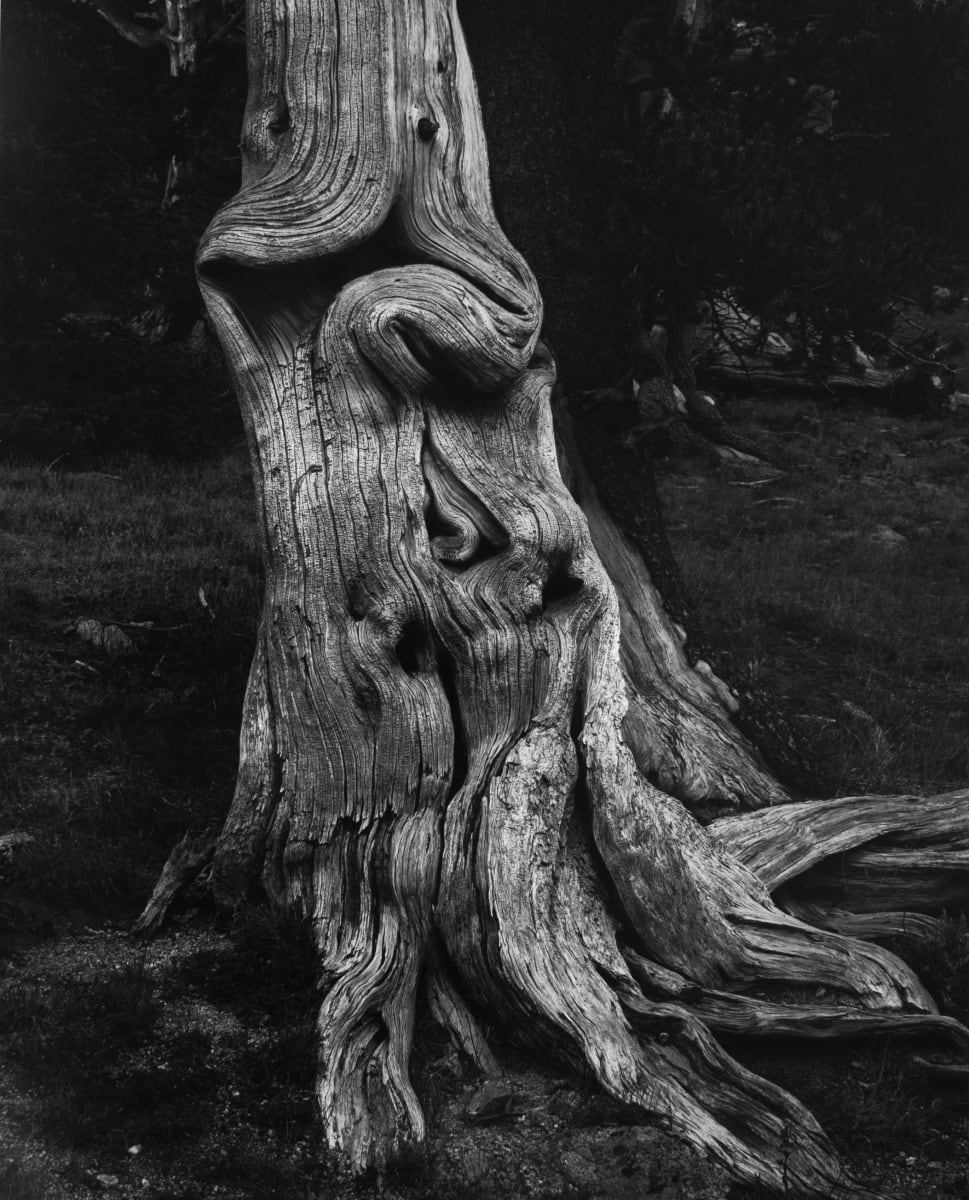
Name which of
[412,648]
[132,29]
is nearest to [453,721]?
[412,648]

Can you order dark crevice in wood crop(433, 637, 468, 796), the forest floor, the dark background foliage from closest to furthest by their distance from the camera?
the forest floor → dark crevice in wood crop(433, 637, 468, 796) → the dark background foliage

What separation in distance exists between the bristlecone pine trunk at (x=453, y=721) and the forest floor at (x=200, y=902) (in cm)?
18

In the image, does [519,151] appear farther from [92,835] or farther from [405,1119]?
[405,1119]

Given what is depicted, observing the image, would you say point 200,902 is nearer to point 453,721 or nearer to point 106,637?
point 453,721

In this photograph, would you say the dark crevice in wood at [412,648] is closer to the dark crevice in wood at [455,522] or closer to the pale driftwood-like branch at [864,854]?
the dark crevice in wood at [455,522]

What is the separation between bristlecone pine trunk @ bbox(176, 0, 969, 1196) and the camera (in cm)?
427

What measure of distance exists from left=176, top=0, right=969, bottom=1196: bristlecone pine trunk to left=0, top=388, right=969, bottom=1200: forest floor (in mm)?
176

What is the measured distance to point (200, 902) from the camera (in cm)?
505

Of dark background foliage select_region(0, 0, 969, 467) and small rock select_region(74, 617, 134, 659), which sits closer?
small rock select_region(74, 617, 134, 659)

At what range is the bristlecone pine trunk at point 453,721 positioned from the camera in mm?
4273

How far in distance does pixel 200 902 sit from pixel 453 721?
4.26ft

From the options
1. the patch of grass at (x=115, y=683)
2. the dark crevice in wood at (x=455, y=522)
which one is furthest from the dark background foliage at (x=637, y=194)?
the dark crevice in wood at (x=455, y=522)

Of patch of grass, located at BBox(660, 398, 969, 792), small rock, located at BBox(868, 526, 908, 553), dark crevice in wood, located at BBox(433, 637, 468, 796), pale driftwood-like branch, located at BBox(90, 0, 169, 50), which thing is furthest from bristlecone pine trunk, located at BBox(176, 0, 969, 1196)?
pale driftwood-like branch, located at BBox(90, 0, 169, 50)

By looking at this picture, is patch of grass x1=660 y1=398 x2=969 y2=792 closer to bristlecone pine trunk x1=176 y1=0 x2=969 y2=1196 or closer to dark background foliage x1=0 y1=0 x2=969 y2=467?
bristlecone pine trunk x1=176 y1=0 x2=969 y2=1196
